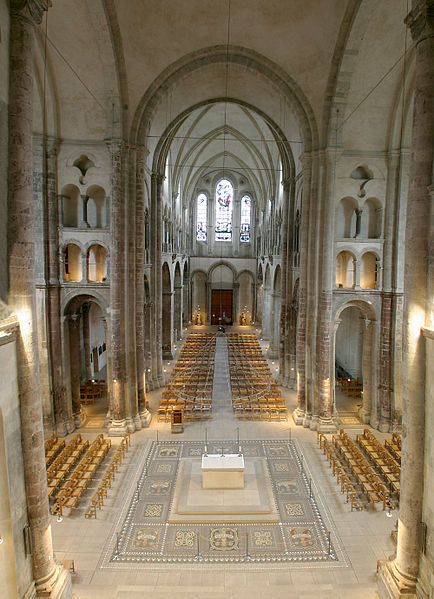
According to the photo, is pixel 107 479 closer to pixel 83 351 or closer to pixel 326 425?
pixel 326 425

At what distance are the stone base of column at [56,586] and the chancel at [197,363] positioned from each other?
4 centimetres

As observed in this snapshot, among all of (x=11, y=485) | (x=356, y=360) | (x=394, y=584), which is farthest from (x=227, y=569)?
(x=356, y=360)

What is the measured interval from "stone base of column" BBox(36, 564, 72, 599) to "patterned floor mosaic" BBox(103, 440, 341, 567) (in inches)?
53.2

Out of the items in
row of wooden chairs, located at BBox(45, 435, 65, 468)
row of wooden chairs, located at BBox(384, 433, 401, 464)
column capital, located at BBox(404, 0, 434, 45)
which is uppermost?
column capital, located at BBox(404, 0, 434, 45)

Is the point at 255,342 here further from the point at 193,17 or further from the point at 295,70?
the point at 193,17

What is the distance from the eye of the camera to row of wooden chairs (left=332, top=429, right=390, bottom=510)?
38.0 feet

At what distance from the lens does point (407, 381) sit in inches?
305

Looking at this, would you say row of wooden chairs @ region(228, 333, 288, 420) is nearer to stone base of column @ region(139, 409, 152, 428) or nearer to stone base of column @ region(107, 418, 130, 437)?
stone base of column @ region(139, 409, 152, 428)

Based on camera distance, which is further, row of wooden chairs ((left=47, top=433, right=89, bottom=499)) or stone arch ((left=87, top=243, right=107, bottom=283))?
stone arch ((left=87, top=243, right=107, bottom=283))

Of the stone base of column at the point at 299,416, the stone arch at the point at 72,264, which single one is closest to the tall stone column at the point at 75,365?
the stone arch at the point at 72,264

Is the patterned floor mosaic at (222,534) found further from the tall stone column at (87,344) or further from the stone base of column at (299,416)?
the tall stone column at (87,344)

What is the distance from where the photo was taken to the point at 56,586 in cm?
783

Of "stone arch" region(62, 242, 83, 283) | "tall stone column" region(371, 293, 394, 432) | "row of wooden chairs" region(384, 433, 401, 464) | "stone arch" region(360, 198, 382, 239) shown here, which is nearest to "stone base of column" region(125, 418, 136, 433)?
"stone arch" region(62, 242, 83, 283)

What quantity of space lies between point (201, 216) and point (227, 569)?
34.6 meters
